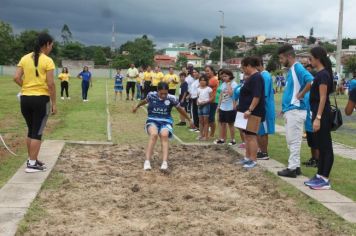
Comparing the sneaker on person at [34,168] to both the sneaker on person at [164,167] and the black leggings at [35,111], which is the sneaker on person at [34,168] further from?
the sneaker on person at [164,167]

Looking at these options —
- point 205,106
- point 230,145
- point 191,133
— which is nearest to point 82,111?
point 191,133

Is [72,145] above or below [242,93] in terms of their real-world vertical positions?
below

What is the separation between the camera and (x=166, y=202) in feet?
20.4

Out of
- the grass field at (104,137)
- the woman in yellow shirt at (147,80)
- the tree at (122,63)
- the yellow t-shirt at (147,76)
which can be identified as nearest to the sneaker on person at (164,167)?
the grass field at (104,137)

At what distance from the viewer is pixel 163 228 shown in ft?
17.1

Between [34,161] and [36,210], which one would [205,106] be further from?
[36,210]

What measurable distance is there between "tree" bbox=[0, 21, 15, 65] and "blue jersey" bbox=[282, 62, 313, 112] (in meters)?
89.0

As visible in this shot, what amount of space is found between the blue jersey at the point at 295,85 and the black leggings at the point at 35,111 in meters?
3.70

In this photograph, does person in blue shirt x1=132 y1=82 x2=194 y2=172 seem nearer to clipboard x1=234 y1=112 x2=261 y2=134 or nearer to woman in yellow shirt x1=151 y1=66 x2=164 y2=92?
clipboard x1=234 y1=112 x2=261 y2=134

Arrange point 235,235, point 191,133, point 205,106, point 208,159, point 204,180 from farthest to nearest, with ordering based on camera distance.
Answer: point 191,133
point 205,106
point 208,159
point 204,180
point 235,235

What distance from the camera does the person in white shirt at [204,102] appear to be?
11.9 metres

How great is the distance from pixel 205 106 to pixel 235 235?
7.22 meters

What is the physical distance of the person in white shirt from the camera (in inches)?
468

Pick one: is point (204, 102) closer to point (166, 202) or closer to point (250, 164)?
point (250, 164)
